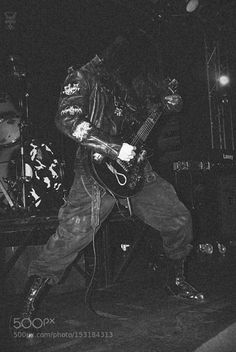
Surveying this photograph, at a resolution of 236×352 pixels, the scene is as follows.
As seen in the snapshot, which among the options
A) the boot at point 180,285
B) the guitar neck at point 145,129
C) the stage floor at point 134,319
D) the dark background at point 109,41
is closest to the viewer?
the stage floor at point 134,319

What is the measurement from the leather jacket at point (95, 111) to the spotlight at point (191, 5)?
420cm

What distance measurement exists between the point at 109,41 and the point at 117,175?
4.81 meters

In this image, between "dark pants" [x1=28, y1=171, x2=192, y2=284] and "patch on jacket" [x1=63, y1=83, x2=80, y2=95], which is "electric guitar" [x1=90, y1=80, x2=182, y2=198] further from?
"patch on jacket" [x1=63, y1=83, x2=80, y2=95]

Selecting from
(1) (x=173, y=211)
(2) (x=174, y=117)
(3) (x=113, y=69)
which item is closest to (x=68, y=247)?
(1) (x=173, y=211)

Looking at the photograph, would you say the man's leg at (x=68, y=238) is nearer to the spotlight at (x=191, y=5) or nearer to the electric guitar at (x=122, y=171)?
the electric guitar at (x=122, y=171)

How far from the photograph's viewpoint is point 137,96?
348 cm

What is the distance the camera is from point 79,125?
2748mm

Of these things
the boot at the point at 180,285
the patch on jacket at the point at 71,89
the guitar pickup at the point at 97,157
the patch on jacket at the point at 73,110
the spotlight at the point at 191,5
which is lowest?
the boot at the point at 180,285

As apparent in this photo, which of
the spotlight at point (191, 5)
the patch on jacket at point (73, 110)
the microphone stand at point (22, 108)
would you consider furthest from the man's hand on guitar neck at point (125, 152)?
the spotlight at point (191, 5)

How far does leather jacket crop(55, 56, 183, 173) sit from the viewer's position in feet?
9.08

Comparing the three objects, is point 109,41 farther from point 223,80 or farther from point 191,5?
point 223,80

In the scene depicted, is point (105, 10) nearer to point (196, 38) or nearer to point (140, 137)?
point (196, 38)

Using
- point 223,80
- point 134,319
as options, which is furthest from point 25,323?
point 223,80

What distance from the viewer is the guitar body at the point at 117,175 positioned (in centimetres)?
293
